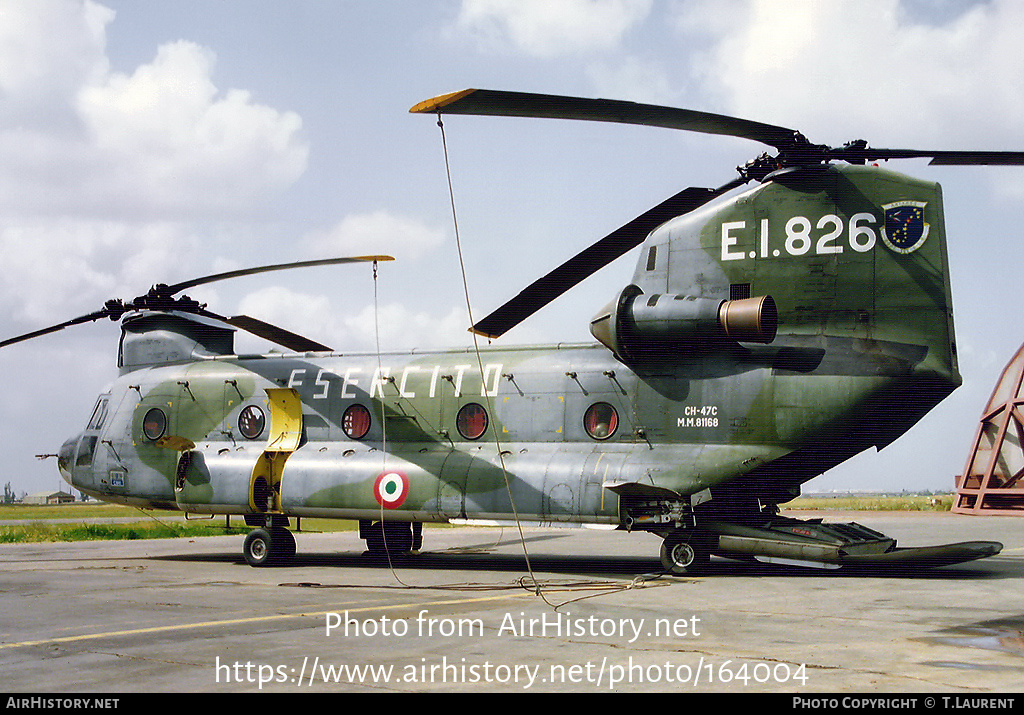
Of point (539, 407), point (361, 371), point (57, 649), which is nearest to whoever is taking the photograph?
point (57, 649)

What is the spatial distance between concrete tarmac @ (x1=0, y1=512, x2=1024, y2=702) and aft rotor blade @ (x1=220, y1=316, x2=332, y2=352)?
210 inches

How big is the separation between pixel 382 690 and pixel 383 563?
42.4ft

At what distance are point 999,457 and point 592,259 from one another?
118 ft

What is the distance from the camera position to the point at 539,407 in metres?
18.0

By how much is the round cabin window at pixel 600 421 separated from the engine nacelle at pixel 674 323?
1.07m

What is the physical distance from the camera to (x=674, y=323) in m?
16.1

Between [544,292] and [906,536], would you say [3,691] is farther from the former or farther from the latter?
[906,536]

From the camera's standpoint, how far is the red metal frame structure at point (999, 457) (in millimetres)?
43188

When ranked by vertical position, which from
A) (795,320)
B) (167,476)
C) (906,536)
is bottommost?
(906,536)

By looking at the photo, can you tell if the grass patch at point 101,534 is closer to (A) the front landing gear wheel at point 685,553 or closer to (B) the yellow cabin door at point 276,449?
(B) the yellow cabin door at point 276,449

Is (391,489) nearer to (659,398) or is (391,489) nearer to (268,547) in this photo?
(268,547)

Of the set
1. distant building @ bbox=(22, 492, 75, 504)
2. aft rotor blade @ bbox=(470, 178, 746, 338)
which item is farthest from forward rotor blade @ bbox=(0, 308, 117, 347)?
distant building @ bbox=(22, 492, 75, 504)

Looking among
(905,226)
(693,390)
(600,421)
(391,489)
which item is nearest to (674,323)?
(693,390)

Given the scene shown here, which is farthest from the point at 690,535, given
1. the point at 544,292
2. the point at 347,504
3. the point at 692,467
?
the point at 347,504
